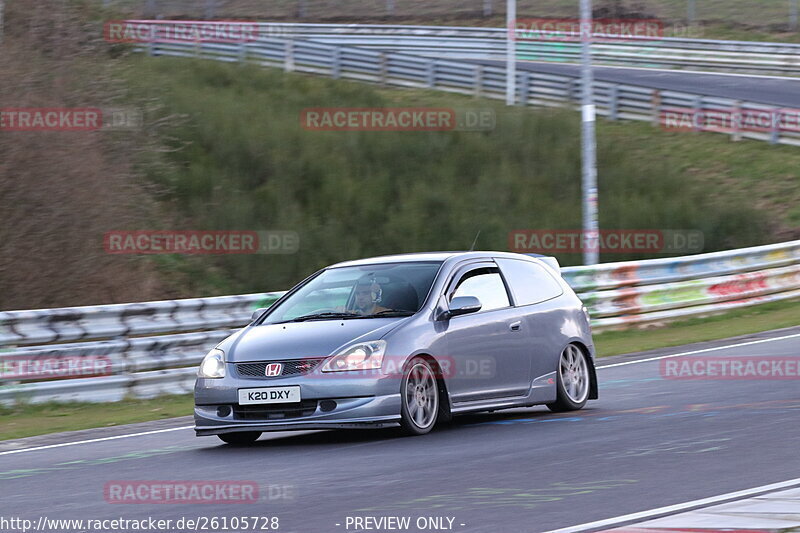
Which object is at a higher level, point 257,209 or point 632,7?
point 632,7

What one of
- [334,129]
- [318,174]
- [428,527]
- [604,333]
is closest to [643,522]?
[428,527]

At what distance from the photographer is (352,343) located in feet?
32.6

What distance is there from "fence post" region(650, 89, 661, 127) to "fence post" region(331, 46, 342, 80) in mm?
9365

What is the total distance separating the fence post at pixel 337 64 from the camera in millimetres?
39219

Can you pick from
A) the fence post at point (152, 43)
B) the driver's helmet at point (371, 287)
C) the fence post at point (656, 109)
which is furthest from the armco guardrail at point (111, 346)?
the fence post at point (656, 109)

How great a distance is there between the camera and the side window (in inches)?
438

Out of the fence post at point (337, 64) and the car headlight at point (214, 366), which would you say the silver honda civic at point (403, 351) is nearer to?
the car headlight at point (214, 366)

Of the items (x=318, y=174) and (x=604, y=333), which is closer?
(x=604, y=333)

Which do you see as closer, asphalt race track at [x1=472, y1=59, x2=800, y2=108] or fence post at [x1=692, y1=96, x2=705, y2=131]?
fence post at [x1=692, y1=96, x2=705, y2=131]

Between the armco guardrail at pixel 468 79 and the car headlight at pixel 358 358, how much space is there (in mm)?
25674

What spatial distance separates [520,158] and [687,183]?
377 centimetres

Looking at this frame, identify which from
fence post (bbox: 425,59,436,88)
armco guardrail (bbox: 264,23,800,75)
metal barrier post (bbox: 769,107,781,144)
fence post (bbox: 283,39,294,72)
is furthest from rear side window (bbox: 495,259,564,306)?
armco guardrail (bbox: 264,23,800,75)

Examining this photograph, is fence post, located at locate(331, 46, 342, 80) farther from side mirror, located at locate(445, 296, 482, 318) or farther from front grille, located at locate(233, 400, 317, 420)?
front grille, located at locate(233, 400, 317, 420)

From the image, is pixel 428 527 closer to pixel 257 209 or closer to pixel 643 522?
pixel 643 522
